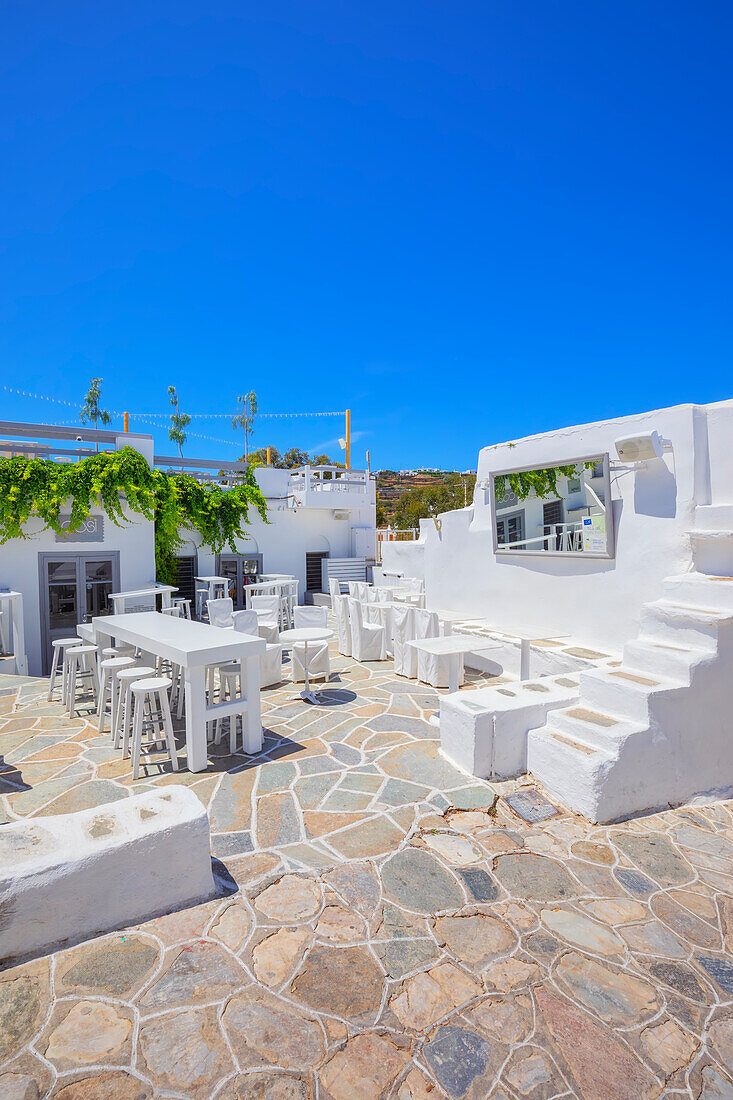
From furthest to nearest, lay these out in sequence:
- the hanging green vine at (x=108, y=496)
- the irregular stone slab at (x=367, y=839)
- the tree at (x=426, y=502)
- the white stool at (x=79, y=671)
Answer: the tree at (x=426, y=502), the hanging green vine at (x=108, y=496), the white stool at (x=79, y=671), the irregular stone slab at (x=367, y=839)

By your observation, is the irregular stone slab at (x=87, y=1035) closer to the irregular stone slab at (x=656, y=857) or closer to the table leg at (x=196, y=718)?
the table leg at (x=196, y=718)

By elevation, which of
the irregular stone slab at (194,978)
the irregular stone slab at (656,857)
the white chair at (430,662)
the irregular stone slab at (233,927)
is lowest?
the irregular stone slab at (656,857)

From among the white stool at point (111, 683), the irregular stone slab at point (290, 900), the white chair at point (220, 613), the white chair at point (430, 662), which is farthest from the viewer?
the white chair at point (220, 613)

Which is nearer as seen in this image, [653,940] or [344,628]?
[653,940]

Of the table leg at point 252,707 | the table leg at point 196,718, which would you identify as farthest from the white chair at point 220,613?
the table leg at point 196,718

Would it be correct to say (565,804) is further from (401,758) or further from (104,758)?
(104,758)

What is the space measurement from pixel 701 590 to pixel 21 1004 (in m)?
6.17

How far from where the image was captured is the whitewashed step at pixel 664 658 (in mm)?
4824

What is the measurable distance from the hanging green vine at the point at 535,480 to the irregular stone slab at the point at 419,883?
5.84 meters

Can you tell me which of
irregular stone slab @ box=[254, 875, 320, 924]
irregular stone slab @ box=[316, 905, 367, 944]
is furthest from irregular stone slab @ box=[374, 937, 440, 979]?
irregular stone slab @ box=[254, 875, 320, 924]

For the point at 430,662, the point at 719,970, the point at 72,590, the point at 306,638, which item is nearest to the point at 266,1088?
the point at 719,970

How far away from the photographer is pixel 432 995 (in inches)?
98.6

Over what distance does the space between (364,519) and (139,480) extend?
881cm

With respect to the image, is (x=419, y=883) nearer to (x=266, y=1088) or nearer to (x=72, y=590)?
(x=266, y=1088)
